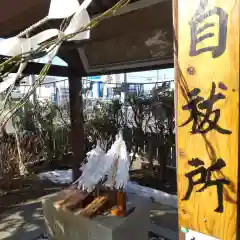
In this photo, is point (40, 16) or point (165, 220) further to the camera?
point (165, 220)

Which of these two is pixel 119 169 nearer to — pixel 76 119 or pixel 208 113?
pixel 208 113

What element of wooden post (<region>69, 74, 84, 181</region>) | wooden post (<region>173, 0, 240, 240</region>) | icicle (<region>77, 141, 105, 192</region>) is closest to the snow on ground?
wooden post (<region>69, 74, 84, 181</region>)

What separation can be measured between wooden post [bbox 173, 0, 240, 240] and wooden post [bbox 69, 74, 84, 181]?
3.31 metres

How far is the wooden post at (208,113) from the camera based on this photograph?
88 centimetres

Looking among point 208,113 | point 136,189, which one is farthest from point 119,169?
point 136,189

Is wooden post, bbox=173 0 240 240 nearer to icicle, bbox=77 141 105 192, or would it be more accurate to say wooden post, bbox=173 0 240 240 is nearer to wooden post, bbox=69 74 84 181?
icicle, bbox=77 141 105 192

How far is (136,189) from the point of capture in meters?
4.13

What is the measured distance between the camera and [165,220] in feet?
10.4

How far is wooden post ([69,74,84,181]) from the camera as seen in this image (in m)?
4.16


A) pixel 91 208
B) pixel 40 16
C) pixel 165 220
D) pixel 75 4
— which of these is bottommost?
pixel 165 220

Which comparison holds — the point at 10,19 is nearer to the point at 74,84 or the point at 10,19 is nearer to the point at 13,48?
the point at 13,48

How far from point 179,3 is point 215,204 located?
776 millimetres

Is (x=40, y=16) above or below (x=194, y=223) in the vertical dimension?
above

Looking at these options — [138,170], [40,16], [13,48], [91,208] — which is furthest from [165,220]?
[13,48]
